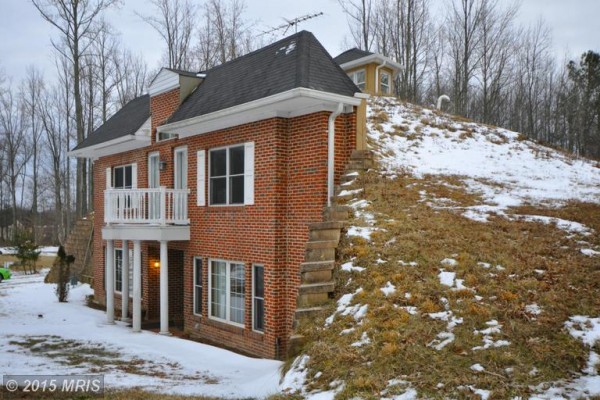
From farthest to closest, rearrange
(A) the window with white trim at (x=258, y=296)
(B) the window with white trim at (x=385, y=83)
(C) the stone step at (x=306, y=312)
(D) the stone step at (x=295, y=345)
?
(B) the window with white trim at (x=385, y=83) → (A) the window with white trim at (x=258, y=296) → (C) the stone step at (x=306, y=312) → (D) the stone step at (x=295, y=345)

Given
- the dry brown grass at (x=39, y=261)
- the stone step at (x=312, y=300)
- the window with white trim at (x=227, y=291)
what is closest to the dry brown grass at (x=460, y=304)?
the stone step at (x=312, y=300)

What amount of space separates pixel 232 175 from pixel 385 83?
54.9 feet

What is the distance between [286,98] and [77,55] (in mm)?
21162

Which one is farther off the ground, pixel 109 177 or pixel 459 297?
pixel 109 177

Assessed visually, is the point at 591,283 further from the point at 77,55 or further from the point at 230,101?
the point at 77,55

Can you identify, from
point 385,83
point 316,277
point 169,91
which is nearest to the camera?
point 316,277

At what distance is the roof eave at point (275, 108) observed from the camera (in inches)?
386

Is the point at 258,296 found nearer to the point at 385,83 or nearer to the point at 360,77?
the point at 360,77

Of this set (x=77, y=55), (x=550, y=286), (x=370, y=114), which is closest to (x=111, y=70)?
(x=77, y=55)

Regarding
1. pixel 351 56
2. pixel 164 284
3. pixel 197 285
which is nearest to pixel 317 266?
pixel 197 285

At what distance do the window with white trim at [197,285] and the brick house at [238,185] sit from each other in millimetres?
28

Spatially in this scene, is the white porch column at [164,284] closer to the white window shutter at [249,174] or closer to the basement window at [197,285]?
the basement window at [197,285]

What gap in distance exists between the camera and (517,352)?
5.73 m

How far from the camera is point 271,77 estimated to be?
11.4 m
